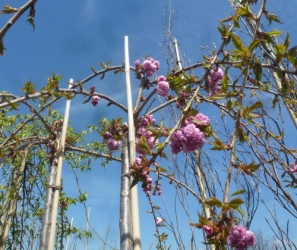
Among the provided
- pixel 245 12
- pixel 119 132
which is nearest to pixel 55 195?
pixel 119 132

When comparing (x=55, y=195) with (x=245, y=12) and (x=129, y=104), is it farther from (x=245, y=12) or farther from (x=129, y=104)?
(x=245, y=12)

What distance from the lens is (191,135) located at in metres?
0.91

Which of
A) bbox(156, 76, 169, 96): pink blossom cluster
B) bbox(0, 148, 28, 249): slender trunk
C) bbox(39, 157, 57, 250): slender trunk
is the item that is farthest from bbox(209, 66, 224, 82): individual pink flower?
bbox(0, 148, 28, 249): slender trunk

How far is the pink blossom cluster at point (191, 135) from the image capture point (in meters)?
0.91

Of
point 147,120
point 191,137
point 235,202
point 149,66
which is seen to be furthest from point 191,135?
point 149,66

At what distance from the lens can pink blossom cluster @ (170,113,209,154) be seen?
91 centimetres

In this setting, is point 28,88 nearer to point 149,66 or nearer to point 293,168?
point 149,66

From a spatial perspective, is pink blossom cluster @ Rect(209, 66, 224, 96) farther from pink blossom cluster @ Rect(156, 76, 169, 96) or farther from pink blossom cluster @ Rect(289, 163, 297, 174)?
pink blossom cluster @ Rect(289, 163, 297, 174)

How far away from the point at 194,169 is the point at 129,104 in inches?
43.0

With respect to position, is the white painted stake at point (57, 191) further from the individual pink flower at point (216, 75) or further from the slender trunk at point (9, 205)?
the slender trunk at point (9, 205)

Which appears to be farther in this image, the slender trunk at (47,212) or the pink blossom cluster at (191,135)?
the slender trunk at (47,212)

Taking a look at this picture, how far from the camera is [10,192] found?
342 centimetres

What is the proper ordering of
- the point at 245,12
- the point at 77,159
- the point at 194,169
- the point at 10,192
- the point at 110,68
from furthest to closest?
the point at 77,159
the point at 10,192
the point at 194,169
the point at 110,68
the point at 245,12

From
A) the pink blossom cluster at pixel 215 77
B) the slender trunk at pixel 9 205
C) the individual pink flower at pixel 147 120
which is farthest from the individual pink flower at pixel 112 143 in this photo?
the slender trunk at pixel 9 205
